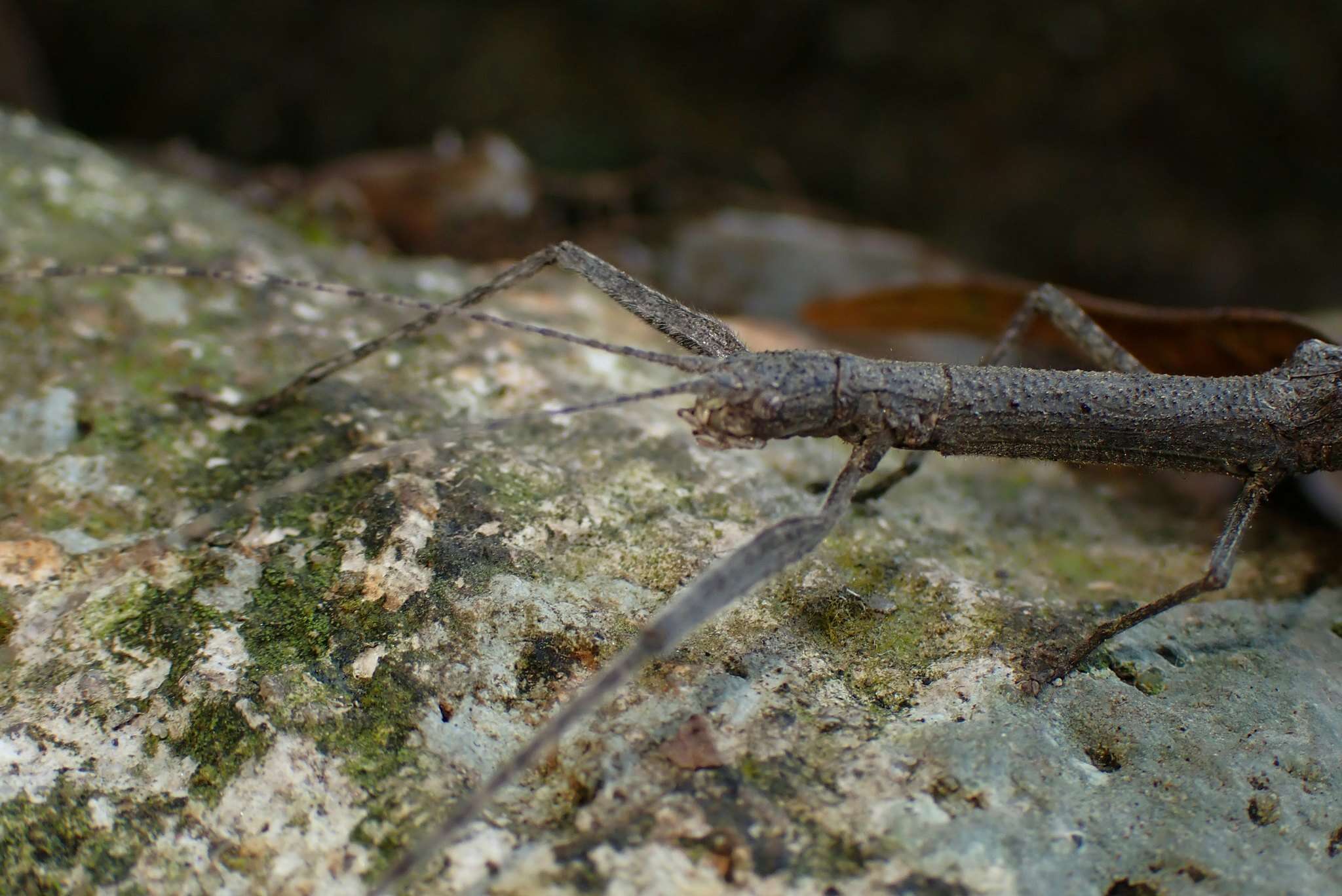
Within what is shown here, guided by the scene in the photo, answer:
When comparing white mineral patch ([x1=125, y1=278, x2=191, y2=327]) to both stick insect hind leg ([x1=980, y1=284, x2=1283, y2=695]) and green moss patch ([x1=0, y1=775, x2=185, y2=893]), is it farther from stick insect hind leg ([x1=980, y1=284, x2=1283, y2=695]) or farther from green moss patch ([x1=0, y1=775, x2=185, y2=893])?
stick insect hind leg ([x1=980, y1=284, x2=1283, y2=695])

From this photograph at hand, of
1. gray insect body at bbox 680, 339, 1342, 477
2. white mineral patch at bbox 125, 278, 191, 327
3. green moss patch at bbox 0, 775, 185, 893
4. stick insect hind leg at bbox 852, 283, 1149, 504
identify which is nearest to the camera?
green moss patch at bbox 0, 775, 185, 893

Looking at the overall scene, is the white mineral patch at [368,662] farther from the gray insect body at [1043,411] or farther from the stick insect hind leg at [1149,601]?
the stick insect hind leg at [1149,601]

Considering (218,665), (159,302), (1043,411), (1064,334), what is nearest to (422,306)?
(218,665)

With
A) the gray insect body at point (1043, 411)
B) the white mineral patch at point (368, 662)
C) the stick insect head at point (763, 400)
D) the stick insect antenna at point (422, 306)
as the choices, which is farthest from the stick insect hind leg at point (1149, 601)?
the white mineral patch at point (368, 662)

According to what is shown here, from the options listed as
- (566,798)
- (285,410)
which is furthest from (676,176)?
(566,798)

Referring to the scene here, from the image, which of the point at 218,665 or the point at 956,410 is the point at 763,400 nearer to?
the point at 956,410

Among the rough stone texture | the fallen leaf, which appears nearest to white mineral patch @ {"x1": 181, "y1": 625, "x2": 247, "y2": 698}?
the rough stone texture
